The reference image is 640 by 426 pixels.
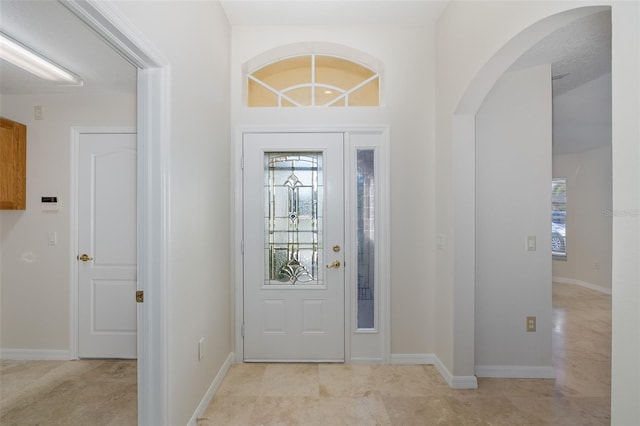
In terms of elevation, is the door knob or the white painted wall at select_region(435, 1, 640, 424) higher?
the white painted wall at select_region(435, 1, 640, 424)

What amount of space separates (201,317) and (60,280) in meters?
1.79

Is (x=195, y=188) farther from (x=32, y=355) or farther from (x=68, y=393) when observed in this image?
(x=32, y=355)

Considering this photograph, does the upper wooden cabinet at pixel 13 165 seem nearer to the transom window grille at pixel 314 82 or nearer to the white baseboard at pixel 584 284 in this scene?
the transom window grille at pixel 314 82

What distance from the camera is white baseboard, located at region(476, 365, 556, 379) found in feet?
8.74

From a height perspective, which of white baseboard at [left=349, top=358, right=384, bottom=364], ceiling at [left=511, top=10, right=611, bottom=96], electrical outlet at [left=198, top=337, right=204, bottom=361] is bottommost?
white baseboard at [left=349, top=358, right=384, bottom=364]

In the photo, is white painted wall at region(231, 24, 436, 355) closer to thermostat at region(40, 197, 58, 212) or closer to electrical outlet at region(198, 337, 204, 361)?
electrical outlet at region(198, 337, 204, 361)

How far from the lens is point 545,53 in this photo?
250cm

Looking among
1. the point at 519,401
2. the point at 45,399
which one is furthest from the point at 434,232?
the point at 45,399

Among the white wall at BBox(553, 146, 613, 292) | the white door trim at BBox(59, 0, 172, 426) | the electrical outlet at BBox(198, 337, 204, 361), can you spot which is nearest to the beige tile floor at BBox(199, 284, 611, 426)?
the electrical outlet at BBox(198, 337, 204, 361)

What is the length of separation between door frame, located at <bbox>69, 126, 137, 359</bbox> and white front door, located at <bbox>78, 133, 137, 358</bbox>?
3cm

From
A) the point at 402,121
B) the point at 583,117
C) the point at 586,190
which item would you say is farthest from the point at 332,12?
the point at 586,190

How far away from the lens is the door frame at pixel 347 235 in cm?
289

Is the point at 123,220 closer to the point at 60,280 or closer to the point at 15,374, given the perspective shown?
the point at 60,280

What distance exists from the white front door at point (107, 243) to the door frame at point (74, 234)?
26 millimetres
